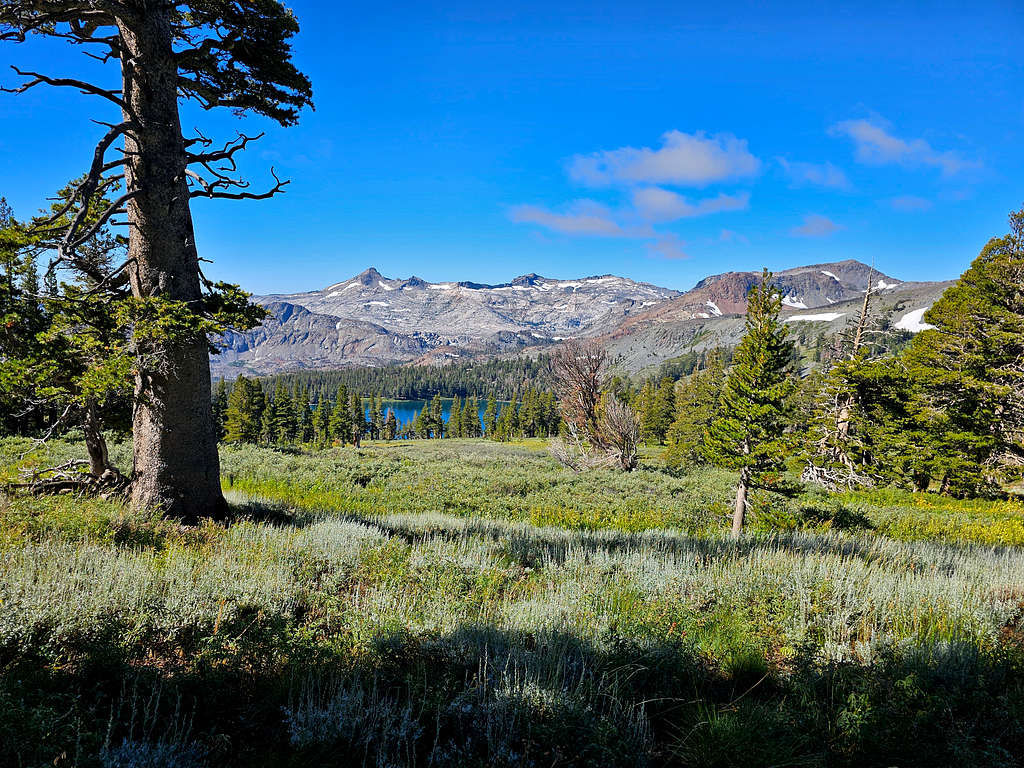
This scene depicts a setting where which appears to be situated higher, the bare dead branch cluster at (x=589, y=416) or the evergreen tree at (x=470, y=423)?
the bare dead branch cluster at (x=589, y=416)

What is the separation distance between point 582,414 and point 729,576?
24.4 meters

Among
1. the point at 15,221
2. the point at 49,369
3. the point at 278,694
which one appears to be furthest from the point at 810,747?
the point at 15,221

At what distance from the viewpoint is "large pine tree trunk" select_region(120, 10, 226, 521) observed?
22.1 feet

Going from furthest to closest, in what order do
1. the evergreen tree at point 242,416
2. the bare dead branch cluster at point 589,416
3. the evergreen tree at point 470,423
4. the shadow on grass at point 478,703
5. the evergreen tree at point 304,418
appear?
1. the evergreen tree at point 470,423
2. the evergreen tree at point 304,418
3. the evergreen tree at point 242,416
4. the bare dead branch cluster at point 589,416
5. the shadow on grass at point 478,703

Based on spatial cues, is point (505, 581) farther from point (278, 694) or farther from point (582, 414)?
point (582, 414)

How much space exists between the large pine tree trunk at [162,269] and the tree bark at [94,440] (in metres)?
1.21

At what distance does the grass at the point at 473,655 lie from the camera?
8.70 feet

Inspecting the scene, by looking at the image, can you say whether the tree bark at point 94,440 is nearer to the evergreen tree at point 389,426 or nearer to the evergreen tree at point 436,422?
the evergreen tree at point 389,426

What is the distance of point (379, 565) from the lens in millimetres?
5559

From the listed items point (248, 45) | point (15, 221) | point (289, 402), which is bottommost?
point (289, 402)

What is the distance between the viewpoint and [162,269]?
6934 mm

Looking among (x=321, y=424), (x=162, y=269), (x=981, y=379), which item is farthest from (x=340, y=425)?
(x=981, y=379)

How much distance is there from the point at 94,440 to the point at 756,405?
16263 millimetres

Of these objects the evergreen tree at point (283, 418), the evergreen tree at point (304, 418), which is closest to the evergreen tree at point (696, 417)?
the evergreen tree at point (283, 418)
